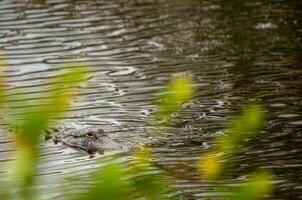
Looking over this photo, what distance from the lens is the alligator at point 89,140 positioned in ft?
24.4

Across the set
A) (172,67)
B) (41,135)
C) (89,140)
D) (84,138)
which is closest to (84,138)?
(84,138)

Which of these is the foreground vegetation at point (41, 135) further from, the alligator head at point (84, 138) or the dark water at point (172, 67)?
the alligator head at point (84, 138)

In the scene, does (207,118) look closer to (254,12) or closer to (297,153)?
(297,153)

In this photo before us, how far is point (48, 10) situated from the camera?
13633mm

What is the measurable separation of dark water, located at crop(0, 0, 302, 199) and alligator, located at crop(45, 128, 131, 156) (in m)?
0.10

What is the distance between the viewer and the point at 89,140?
295 inches

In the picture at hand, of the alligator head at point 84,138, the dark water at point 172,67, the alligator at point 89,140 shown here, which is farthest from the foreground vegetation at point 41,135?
the alligator head at point 84,138

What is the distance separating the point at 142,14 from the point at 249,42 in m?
2.42

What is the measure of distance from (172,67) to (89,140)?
3072 mm

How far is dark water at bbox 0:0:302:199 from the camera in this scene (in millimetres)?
7188

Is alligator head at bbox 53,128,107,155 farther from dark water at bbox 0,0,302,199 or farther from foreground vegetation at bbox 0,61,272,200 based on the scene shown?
foreground vegetation at bbox 0,61,272,200

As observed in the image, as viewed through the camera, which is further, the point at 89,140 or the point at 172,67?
the point at 172,67

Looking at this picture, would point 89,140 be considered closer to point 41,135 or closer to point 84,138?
point 84,138

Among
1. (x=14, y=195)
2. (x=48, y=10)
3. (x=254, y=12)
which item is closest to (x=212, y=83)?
(x=254, y=12)
